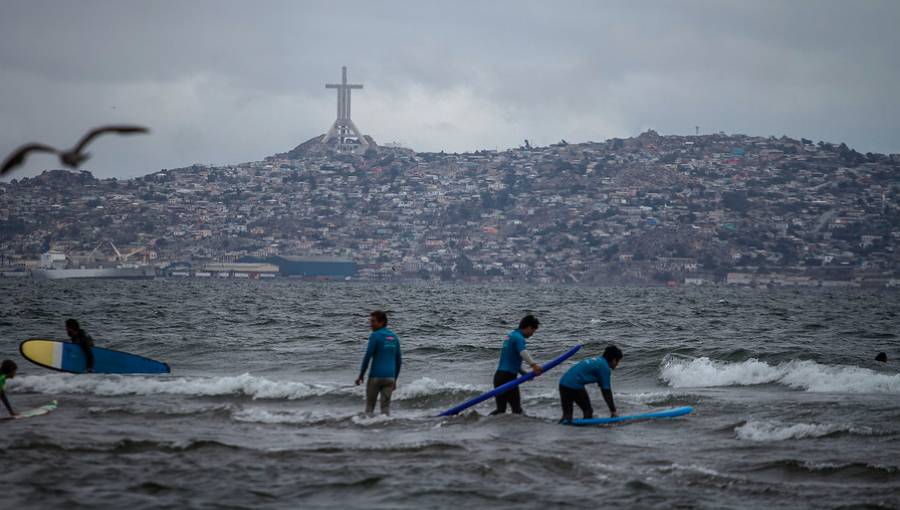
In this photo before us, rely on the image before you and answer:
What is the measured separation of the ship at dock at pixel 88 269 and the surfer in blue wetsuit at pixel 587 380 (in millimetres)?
142403

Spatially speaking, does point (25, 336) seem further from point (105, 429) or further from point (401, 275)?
point (401, 275)

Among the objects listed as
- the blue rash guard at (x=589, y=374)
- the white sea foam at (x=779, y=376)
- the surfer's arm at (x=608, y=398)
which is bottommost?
the white sea foam at (x=779, y=376)

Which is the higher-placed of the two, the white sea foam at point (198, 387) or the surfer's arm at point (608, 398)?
the surfer's arm at point (608, 398)

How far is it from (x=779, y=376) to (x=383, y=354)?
10915 mm

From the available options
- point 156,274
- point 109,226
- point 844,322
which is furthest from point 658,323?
point 109,226

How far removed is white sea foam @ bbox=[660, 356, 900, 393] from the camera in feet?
58.5

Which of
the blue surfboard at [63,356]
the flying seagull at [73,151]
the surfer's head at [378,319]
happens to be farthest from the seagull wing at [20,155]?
the blue surfboard at [63,356]

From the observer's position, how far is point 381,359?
12430 mm

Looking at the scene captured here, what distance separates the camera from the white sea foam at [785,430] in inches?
476

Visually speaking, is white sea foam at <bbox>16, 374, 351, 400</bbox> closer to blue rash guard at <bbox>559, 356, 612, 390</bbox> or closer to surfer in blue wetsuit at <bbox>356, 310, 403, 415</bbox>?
surfer in blue wetsuit at <bbox>356, 310, 403, 415</bbox>

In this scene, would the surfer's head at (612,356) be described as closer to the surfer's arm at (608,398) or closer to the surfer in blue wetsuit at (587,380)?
the surfer in blue wetsuit at (587,380)

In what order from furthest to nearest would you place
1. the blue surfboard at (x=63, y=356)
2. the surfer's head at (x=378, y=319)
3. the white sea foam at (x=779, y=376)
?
the white sea foam at (x=779, y=376), the blue surfboard at (x=63, y=356), the surfer's head at (x=378, y=319)

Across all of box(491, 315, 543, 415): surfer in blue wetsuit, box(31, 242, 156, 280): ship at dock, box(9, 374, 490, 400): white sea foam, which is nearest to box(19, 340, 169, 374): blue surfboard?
box(9, 374, 490, 400): white sea foam

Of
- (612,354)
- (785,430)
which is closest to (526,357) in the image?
(612,354)
